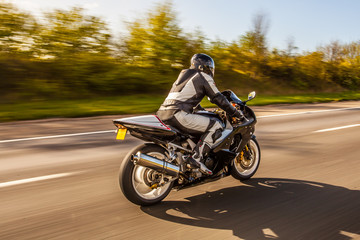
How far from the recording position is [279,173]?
538 centimetres

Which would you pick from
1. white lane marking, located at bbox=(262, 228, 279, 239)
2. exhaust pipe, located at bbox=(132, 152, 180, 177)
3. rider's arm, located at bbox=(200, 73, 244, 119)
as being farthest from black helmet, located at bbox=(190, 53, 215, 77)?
white lane marking, located at bbox=(262, 228, 279, 239)

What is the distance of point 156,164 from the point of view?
12.4 ft

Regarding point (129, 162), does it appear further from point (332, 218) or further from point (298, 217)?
point (332, 218)

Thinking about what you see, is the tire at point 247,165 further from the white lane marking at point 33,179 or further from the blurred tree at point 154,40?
the blurred tree at point 154,40

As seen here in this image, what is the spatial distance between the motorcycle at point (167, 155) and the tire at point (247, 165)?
0.13 metres

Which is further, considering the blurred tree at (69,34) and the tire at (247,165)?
the blurred tree at (69,34)

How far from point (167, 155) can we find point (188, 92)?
75 cm

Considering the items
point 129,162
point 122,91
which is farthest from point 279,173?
point 122,91

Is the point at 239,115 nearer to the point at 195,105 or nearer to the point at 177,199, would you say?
the point at 195,105

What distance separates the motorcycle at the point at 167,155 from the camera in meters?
3.76

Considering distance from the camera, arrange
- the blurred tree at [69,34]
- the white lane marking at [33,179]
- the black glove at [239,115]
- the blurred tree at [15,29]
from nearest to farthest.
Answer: the black glove at [239,115], the white lane marking at [33,179], the blurred tree at [15,29], the blurred tree at [69,34]

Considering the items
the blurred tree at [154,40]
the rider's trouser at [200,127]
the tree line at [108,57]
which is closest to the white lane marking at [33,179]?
the rider's trouser at [200,127]

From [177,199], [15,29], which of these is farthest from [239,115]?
[15,29]

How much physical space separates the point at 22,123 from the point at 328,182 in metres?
8.07
